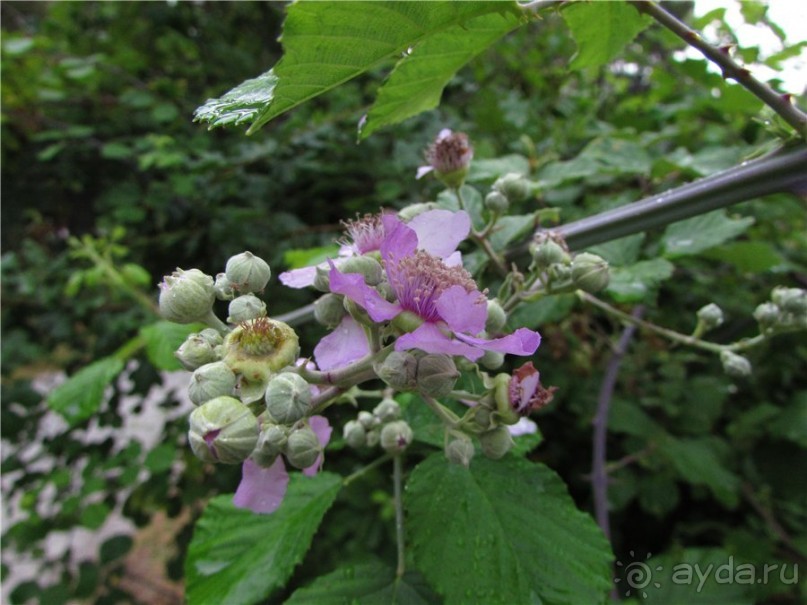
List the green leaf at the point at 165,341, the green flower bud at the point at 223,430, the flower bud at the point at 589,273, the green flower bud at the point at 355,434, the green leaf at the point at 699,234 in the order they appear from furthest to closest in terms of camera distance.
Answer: the green leaf at the point at 165,341 → the green leaf at the point at 699,234 → the green flower bud at the point at 355,434 → the flower bud at the point at 589,273 → the green flower bud at the point at 223,430

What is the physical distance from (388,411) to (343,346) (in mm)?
244

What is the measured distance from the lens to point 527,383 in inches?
23.3

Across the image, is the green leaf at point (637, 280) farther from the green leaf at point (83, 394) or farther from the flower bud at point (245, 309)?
the green leaf at point (83, 394)

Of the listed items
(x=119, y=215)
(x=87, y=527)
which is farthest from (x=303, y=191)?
(x=87, y=527)

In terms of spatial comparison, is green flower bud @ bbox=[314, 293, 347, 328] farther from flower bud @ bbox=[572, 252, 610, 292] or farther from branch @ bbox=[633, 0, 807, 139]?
branch @ bbox=[633, 0, 807, 139]

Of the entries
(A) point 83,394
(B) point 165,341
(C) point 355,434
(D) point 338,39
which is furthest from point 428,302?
(A) point 83,394

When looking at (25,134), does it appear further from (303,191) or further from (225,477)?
(225,477)

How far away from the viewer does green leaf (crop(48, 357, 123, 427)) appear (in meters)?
1.35

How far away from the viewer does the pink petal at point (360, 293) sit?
54 cm

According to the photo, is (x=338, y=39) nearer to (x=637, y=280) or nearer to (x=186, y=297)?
(x=186, y=297)

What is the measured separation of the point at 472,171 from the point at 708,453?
1.05 meters

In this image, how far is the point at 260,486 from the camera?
25.6 inches

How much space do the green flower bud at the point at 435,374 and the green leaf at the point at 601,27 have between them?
536 millimetres

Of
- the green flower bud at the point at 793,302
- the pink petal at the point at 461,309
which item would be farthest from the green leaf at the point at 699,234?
the pink petal at the point at 461,309
